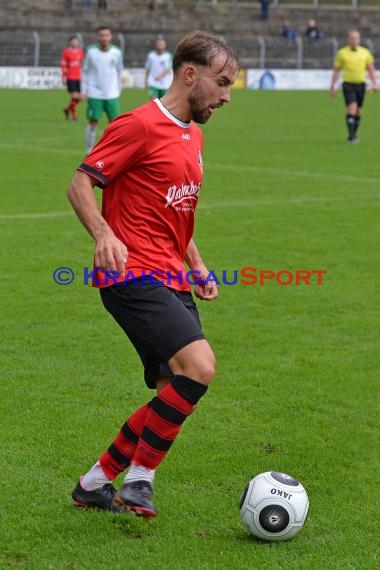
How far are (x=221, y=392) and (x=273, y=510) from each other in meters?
2.20

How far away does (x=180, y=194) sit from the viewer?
4691 mm

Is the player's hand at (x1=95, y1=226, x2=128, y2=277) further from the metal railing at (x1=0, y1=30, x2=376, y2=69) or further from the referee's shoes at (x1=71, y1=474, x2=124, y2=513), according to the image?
the metal railing at (x1=0, y1=30, x2=376, y2=69)

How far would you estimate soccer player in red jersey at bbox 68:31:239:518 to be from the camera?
4.47 meters

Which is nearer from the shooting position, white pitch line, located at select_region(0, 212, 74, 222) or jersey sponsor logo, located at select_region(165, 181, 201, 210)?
jersey sponsor logo, located at select_region(165, 181, 201, 210)

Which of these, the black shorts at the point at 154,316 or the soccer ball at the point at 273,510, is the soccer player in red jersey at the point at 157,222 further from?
the soccer ball at the point at 273,510

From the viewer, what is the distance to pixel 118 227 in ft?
15.2

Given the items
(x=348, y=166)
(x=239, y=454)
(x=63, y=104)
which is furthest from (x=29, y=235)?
(x=63, y=104)

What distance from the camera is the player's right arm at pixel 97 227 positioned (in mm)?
4312

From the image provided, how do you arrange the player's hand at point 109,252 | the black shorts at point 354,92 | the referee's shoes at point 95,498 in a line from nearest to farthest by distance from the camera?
1. the player's hand at point 109,252
2. the referee's shoes at point 95,498
3. the black shorts at point 354,92

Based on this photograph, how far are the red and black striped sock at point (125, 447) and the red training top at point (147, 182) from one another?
0.63m

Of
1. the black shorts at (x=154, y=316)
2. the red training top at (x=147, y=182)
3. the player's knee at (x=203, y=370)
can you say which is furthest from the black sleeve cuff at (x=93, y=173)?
the player's knee at (x=203, y=370)

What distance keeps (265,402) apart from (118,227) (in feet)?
7.20

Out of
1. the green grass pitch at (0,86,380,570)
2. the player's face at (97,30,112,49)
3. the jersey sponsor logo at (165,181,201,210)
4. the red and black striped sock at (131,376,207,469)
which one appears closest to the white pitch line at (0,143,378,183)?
the green grass pitch at (0,86,380,570)

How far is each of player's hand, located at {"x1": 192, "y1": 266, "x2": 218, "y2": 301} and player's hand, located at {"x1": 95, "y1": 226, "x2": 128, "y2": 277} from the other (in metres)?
0.84
